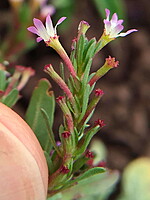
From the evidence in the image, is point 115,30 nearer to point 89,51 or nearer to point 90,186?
point 89,51

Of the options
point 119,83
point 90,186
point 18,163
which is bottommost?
point 119,83

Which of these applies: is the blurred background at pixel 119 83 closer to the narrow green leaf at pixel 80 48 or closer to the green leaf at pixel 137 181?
the green leaf at pixel 137 181

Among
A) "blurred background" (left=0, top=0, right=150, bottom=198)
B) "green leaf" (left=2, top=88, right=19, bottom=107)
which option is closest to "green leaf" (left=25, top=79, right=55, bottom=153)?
"green leaf" (left=2, top=88, right=19, bottom=107)

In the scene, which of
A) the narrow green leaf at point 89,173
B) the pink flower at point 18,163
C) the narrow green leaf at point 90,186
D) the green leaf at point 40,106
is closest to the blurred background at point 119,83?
the narrow green leaf at point 90,186

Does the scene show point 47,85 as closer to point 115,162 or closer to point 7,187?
point 7,187

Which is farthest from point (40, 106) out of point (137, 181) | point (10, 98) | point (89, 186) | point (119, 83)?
point (119, 83)
